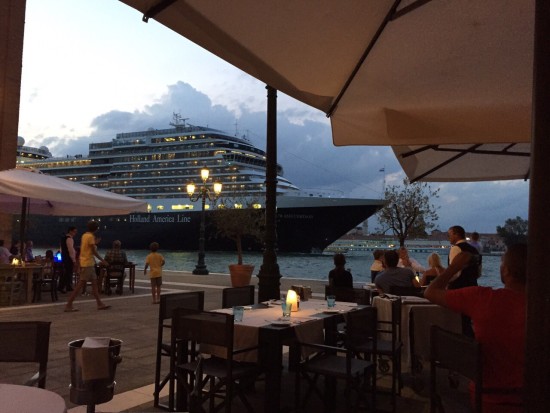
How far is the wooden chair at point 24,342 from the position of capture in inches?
93.4

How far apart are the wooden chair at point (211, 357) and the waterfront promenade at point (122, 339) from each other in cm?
48

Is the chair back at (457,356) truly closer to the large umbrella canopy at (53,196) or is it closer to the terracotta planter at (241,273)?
the large umbrella canopy at (53,196)

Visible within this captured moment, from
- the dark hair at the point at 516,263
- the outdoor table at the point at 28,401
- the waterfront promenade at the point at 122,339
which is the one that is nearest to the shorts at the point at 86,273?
the waterfront promenade at the point at 122,339

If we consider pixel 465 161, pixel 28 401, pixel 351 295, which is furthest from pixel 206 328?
pixel 465 161

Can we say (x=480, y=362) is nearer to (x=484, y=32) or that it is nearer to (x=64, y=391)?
(x=484, y=32)

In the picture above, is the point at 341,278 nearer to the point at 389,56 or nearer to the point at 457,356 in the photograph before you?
the point at 389,56

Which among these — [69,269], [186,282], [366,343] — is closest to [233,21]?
[366,343]

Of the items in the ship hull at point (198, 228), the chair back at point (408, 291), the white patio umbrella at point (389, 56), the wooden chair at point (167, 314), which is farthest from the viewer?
the ship hull at point (198, 228)

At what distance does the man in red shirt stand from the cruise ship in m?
32.8

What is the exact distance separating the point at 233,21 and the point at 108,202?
778cm

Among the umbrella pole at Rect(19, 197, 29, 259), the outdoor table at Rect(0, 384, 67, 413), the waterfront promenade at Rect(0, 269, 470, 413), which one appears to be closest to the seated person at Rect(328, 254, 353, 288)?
the waterfront promenade at Rect(0, 269, 470, 413)

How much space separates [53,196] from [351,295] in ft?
18.7

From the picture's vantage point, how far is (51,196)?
789 cm

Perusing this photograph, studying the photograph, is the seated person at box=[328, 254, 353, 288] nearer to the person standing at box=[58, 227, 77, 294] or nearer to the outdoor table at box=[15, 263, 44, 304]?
the outdoor table at box=[15, 263, 44, 304]
